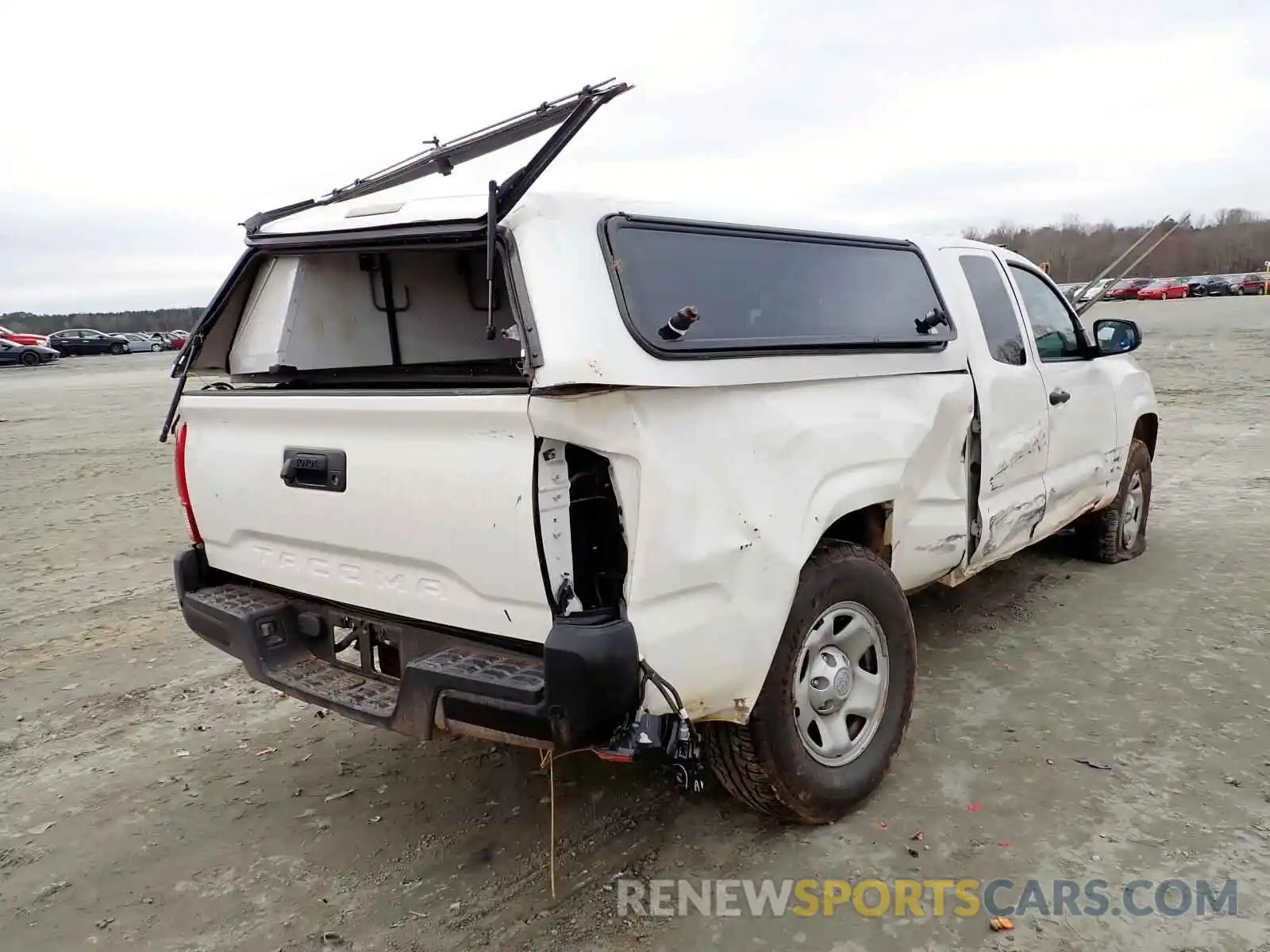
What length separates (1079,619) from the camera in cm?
498

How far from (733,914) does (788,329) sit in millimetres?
1856

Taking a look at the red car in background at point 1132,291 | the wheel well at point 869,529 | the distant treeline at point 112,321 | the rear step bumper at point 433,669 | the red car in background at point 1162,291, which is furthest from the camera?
the distant treeline at point 112,321

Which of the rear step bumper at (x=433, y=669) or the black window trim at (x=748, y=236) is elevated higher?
the black window trim at (x=748, y=236)

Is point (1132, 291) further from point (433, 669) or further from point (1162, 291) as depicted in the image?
point (433, 669)

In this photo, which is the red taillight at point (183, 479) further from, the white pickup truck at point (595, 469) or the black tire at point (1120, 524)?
the black tire at point (1120, 524)

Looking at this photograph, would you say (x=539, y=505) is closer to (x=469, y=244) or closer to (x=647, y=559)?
(x=647, y=559)

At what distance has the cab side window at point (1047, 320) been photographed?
471cm

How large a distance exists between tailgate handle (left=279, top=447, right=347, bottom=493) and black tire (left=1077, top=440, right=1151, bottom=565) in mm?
4782

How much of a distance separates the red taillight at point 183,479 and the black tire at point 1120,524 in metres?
5.10

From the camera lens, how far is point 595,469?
2537 mm

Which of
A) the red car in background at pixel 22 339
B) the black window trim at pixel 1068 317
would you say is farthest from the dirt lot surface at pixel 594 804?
the red car in background at pixel 22 339

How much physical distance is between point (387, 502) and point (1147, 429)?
5.31 m

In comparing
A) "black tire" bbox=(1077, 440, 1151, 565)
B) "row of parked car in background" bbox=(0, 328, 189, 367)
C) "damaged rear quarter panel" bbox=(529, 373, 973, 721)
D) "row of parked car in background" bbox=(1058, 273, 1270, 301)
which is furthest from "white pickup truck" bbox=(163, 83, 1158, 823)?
"row of parked car in background" bbox=(1058, 273, 1270, 301)

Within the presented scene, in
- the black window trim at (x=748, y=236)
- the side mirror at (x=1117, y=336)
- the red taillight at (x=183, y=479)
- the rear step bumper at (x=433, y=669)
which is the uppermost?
the black window trim at (x=748, y=236)
